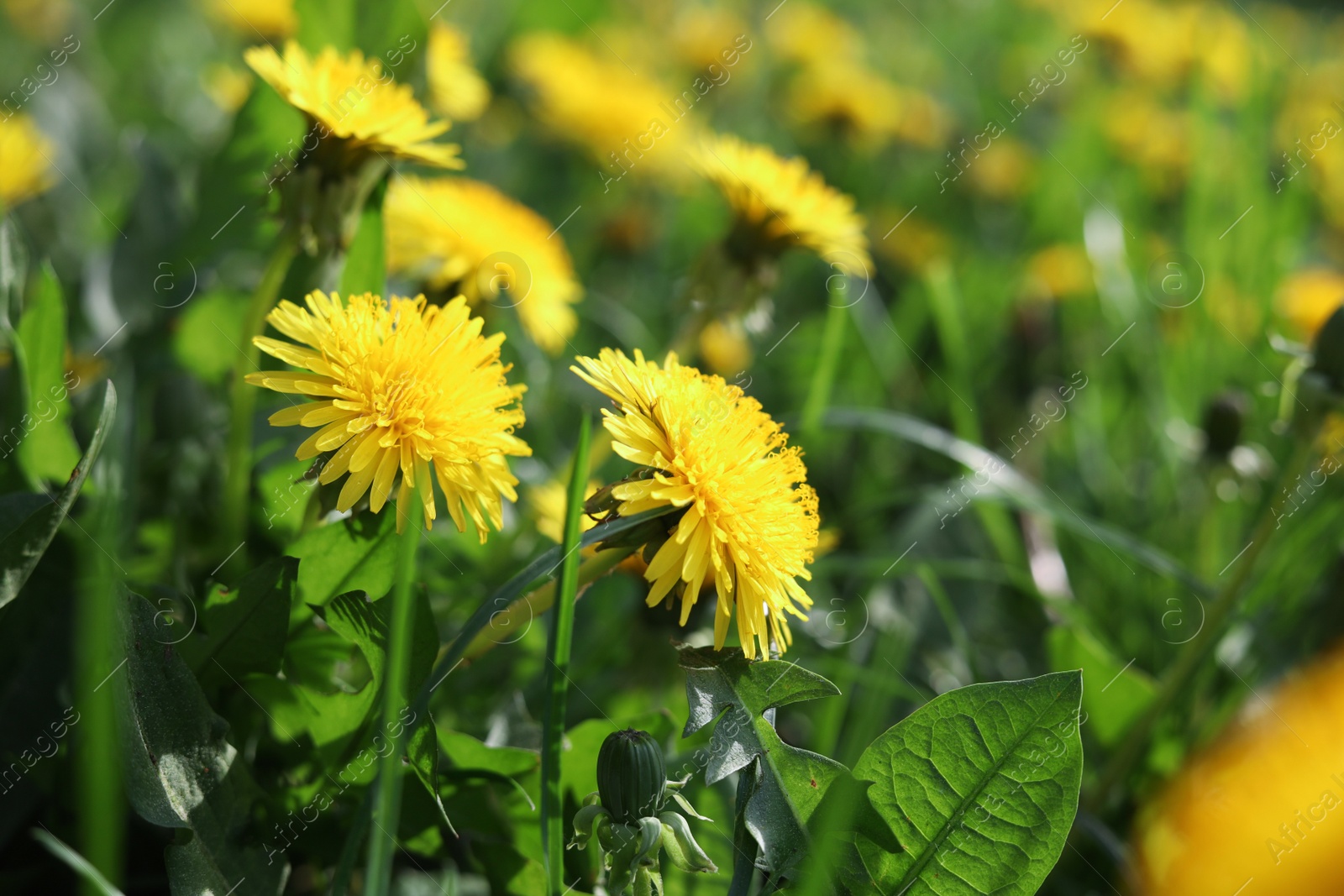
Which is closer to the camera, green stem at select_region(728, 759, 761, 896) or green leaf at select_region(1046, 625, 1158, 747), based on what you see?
green stem at select_region(728, 759, 761, 896)

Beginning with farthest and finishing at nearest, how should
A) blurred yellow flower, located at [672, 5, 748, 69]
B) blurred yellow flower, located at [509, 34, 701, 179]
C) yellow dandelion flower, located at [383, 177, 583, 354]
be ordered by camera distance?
blurred yellow flower, located at [672, 5, 748, 69] → blurred yellow flower, located at [509, 34, 701, 179] → yellow dandelion flower, located at [383, 177, 583, 354]

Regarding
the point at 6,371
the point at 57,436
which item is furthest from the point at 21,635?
the point at 6,371

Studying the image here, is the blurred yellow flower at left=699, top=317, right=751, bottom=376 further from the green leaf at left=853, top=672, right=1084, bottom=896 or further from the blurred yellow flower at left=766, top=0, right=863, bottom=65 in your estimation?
the blurred yellow flower at left=766, top=0, right=863, bottom=65

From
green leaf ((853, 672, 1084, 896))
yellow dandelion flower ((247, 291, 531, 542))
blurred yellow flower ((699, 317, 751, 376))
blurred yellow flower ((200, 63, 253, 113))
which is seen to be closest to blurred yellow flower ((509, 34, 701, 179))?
blurred yellow flower ((699, 317, 751, 376))

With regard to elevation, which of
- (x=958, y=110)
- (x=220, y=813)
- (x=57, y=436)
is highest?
(x=57, y=436)

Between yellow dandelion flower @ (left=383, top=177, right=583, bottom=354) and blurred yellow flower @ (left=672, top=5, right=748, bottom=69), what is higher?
yellow dandelion flower @ (left=383, top=177, right=583, bottom=354)

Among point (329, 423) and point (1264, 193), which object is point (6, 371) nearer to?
point (329, 423)
